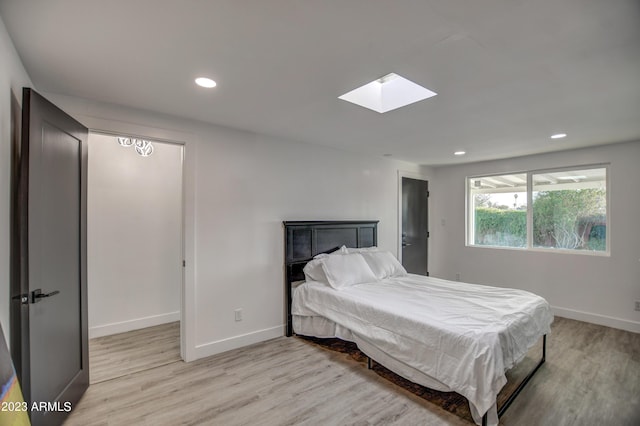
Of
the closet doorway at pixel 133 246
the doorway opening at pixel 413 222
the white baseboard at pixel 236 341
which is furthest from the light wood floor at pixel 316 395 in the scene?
the doorway opening at pixel 413 222

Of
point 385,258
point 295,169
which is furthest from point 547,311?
point 295,169

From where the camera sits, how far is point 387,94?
2.61m

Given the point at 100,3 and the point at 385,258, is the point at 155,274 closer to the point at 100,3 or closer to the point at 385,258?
the point at 385,258

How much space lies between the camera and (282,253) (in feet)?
11.7

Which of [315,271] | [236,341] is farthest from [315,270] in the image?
[236,341]

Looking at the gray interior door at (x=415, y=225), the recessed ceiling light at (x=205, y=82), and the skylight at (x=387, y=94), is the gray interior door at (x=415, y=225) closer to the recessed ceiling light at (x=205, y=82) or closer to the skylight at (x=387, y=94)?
the skylight at (x=387, y=94)

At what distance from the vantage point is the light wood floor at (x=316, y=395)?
6.74 feet

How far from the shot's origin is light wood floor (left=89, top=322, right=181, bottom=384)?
8.89 ft

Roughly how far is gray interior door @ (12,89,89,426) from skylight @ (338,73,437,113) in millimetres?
2024

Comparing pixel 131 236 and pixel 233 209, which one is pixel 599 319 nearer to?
pixel 233 209

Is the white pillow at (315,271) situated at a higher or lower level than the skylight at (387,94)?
lower

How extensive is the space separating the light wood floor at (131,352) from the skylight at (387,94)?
10.1ft

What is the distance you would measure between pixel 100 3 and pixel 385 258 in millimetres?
3598

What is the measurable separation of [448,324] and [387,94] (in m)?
1.98
